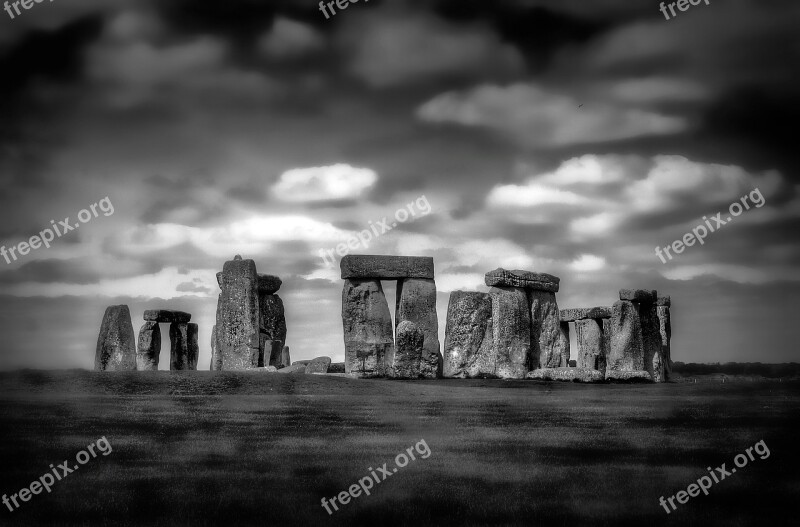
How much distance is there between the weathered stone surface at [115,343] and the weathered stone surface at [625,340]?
13160 mm

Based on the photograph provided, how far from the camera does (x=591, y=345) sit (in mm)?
25156

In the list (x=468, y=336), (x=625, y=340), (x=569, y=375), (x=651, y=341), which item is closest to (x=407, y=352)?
(x=468, y=336)

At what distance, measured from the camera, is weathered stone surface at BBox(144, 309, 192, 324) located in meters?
24.6

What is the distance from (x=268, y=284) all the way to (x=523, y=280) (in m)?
7.15

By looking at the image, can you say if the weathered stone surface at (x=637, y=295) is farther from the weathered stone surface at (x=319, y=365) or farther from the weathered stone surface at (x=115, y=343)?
the weathered stone surface at (x=115, y=343)

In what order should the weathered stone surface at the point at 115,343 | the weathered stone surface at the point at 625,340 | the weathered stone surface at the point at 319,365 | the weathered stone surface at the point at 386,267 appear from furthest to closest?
the weathered stone surface at the point at 319,365 → the weathered stone surface at the point at 625,340 → the weathered stone surface at the point at 115,343 → the weathered stone surface at the point at 386,267

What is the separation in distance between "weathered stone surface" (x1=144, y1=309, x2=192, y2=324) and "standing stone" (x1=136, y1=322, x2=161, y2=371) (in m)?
0.22

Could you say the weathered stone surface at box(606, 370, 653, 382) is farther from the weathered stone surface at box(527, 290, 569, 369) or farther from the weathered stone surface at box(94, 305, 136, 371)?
the weathered stone surface at box(94, 305, 136, 371)

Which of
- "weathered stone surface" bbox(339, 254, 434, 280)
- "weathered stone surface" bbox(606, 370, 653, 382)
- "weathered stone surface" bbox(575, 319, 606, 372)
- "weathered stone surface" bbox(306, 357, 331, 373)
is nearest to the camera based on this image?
"weathered stone surface" bbox(606, 370, 653, 382)

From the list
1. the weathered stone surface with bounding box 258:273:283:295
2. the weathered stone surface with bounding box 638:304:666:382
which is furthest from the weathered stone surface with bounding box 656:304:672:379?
the weathered stone surface with bounding box 258:273:283:295

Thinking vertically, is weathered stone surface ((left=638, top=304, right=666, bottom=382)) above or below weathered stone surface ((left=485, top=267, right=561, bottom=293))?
below

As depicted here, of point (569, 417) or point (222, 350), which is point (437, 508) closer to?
point (569, 417)

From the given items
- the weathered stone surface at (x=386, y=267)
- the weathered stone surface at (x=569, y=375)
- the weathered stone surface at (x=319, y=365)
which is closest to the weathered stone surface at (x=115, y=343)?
the weathered stone surface at (x=319, y=365)

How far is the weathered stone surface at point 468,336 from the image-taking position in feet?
70.8
